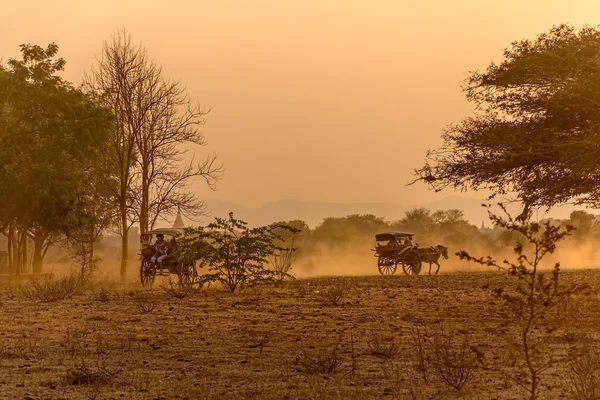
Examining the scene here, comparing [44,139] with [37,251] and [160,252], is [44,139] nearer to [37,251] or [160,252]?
[160,252]

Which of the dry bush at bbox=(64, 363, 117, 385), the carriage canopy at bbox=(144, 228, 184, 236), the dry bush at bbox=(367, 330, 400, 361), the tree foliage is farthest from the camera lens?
the carriage canopy at bbox=(144, 228, 184, 236)

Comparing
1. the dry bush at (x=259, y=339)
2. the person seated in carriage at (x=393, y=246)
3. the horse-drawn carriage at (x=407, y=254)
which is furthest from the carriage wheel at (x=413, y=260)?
the dry bush at (x=259, y=339)

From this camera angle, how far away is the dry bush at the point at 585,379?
8.24m

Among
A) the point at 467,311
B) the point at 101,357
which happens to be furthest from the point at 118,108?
the point at 101,357

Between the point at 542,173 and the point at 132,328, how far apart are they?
977 cm

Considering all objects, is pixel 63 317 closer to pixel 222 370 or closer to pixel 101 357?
pixel 101 357

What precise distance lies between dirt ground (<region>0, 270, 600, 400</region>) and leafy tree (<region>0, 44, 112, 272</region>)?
1394cm

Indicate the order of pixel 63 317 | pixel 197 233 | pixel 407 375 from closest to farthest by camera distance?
pixel 407 375 < pixel 63 317 < pixel 197 233

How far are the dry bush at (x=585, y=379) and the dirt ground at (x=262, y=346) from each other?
165 millimetres

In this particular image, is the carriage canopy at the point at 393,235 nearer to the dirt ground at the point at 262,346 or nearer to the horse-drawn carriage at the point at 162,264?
the horse-drawn carriage at the point at 162,264

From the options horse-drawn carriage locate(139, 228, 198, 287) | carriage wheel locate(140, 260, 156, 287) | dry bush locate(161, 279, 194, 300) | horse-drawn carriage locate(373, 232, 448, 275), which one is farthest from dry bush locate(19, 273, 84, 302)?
horse-drawn carriage locate(373, 232, 448, 275)

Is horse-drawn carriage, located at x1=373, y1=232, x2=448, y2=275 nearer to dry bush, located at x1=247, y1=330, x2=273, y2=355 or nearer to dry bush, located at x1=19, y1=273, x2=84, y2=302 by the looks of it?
dry bush, located at x1=19, y1=273, x2=84, y2=302

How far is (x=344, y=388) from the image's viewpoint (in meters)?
9.43

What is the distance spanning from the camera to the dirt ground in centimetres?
945
